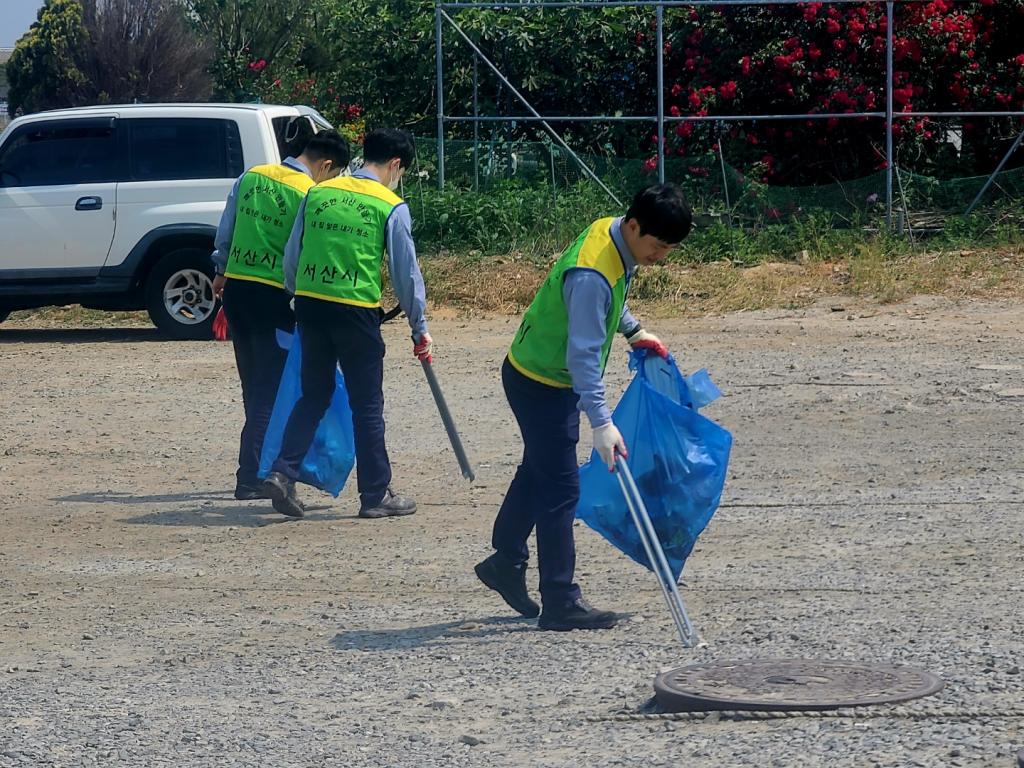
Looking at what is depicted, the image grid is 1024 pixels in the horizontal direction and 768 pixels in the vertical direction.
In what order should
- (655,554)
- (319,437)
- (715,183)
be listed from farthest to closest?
(715,183) < (319,437) < (655,554)

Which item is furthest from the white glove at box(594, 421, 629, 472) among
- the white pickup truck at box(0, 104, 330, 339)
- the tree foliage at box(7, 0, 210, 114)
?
the tree foliage at box(7, 0, 210, 114)

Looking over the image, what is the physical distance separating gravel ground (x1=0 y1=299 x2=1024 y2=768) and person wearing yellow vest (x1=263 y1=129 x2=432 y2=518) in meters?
0.32

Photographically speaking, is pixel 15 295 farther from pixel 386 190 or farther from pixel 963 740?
pixel 963 740

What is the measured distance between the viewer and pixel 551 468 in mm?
5625

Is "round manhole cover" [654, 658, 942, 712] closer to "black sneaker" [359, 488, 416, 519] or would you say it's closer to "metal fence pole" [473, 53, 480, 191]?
"black sneaker" [359, 488, 416, 519]

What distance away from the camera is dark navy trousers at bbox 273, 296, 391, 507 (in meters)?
7.52

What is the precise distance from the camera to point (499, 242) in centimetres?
1645

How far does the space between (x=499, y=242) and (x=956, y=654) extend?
11.6 metres

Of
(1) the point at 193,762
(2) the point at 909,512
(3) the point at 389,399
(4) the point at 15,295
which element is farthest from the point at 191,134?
(1) the point at 193,762

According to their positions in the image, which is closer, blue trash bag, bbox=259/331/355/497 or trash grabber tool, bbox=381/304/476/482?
blue trash bag, bbox=259/331/355/497

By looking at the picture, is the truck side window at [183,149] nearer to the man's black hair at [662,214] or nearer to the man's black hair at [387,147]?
the man's black hair at [387,147]

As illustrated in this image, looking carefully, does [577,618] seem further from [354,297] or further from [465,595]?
[354,297]

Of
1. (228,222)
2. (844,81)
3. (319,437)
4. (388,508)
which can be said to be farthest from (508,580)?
(844,81)

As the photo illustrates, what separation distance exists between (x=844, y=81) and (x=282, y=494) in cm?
1137
